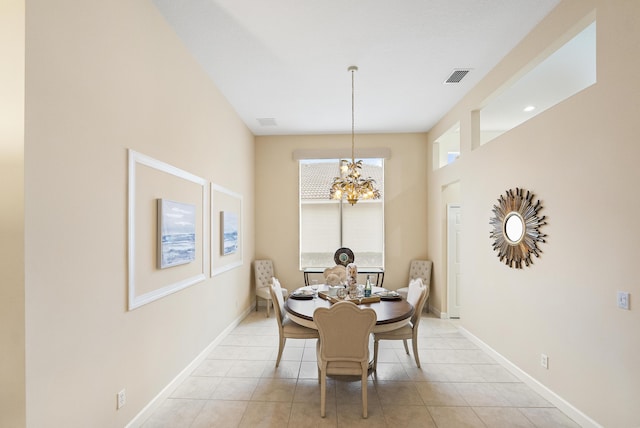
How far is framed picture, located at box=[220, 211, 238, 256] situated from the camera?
424 cm

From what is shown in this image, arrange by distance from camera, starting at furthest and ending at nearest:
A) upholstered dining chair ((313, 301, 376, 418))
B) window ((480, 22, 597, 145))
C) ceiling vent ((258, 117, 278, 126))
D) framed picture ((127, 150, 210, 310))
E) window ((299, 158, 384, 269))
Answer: window ((299, 158, 384, 269)), ceiling vent ((258, 117, 278, 126)), window ((480, 22, 597, 145)), upholstered dining chair ((313, 301, 376, 418)), framed picture ((127, 150, 210, 310))

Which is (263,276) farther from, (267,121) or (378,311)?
(378,311)

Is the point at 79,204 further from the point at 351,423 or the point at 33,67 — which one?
the point at 351,423

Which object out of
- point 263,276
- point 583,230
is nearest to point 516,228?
point 583,230

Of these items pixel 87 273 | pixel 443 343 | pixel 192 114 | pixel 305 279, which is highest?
pixel 192 114

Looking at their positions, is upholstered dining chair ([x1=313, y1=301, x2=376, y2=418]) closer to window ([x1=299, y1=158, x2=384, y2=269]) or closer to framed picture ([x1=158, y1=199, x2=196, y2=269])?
framed picture ([x1=158, y1=199, x2=196, y2=269])

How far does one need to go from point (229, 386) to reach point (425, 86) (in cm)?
415

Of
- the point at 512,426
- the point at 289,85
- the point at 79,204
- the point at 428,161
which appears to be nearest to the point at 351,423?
the point at 512,426

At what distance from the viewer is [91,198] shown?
1914 mm

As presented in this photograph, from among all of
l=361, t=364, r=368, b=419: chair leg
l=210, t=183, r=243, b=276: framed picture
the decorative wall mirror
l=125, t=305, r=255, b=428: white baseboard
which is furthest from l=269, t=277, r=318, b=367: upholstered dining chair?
the decorative wall mirror

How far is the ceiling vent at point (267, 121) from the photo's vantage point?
17.1ft

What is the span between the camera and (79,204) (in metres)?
1.82

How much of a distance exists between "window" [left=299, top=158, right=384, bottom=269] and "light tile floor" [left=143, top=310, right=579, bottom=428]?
8.17 feet

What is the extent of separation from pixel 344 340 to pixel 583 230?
201cm
